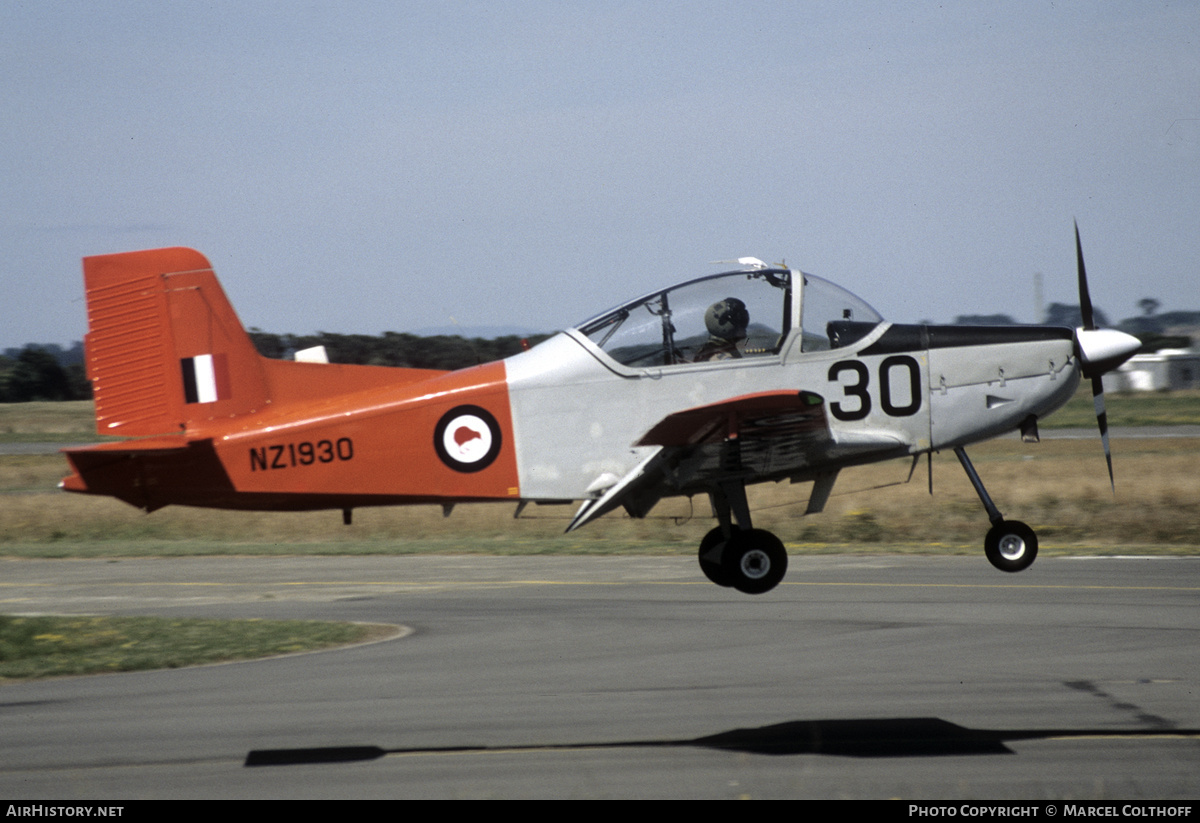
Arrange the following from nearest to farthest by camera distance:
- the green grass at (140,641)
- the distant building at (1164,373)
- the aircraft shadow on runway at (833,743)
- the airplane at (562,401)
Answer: the airplane at (562,401), the aircraft shadow on runway at (833,743), the green grass at (140,641), the distant building at (1164,373)

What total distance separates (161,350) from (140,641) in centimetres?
994

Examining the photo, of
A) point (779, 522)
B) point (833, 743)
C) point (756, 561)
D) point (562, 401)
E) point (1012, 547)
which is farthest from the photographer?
point (779, 522)

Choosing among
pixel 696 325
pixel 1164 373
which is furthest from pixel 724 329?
pixel 1164 373

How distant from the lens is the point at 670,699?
519 inches

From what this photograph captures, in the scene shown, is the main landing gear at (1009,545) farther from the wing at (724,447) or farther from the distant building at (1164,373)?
the distant building at (1164,373)

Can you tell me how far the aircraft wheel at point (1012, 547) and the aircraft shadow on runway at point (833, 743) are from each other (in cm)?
242

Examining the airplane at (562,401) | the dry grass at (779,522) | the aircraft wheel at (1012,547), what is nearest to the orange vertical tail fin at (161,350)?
the airplane at (562,401)

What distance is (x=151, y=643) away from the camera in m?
17.3

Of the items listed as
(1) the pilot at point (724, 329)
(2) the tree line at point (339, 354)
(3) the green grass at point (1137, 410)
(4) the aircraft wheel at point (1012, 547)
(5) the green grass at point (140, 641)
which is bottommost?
(3) the green grass at point (1137, 410)

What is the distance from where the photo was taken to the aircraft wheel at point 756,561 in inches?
364

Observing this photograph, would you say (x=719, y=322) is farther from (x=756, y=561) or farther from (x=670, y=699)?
(x=670, y=699)

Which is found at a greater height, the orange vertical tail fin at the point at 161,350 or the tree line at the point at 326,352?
the tree line at the point at 326,352
